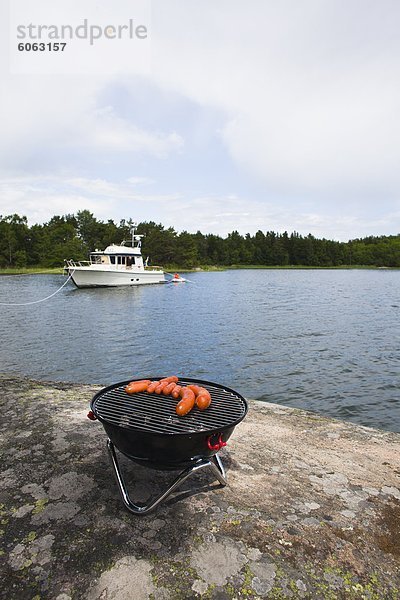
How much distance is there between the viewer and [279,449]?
4.09m

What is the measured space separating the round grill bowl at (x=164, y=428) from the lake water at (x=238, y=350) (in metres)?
6.30

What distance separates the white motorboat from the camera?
41.5 m

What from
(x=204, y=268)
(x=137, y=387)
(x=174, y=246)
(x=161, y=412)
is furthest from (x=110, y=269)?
(x=204, y=268)

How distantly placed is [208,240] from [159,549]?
136 metres

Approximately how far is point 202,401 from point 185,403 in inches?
5.9

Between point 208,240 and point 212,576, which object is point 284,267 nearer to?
point 208,240

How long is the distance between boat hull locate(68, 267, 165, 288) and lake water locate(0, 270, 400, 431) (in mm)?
14599

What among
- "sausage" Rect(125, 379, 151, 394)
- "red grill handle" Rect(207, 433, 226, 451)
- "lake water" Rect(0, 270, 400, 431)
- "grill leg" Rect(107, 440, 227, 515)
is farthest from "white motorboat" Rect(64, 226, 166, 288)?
"red grill handle" Rect(207, 433, 226, 451)

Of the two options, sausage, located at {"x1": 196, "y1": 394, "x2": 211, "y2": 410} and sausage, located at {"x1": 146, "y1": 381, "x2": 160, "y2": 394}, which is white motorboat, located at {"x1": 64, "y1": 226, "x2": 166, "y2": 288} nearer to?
sausage, located at {"x1": 146, "y1": 381, "x2": 160, "y2": 394}

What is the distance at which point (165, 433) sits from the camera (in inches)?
104

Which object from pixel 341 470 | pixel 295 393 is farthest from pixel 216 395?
pixel 295 393

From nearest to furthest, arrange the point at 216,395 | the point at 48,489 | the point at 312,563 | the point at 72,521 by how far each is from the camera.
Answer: the point at 312,563, the point at 72,521, the point at 48,489, the point at 216,395

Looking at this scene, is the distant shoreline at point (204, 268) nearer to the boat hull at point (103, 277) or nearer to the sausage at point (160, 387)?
the boat hull at point (103, 277)

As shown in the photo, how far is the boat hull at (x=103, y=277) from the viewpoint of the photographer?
41188 mm
